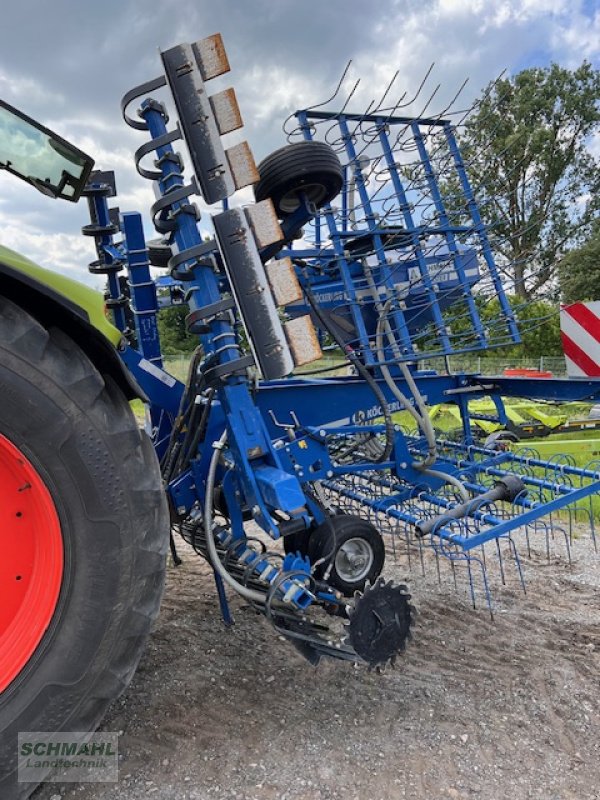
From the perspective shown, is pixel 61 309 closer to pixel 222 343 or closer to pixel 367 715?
pixel 222 343

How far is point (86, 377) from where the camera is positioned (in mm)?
1634

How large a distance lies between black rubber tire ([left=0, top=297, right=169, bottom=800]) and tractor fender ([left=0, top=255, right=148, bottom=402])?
0.08 metres

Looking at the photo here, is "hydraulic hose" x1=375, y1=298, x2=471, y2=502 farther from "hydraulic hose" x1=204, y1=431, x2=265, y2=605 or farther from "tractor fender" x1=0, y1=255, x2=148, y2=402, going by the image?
"tractor fender" x1=0, y1=255, x2=148, y2=402

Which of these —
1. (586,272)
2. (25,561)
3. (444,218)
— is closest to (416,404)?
Result: (444,218)

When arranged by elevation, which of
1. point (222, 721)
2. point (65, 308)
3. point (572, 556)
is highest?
point (65, 308)

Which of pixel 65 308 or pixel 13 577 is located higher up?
pixel 65 308

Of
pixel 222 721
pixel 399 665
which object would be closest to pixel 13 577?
pixel 222 721

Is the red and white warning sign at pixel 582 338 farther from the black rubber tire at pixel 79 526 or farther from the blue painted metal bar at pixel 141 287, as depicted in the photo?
the black rubber tire at pixel 79 526

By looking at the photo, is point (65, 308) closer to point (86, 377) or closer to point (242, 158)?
point (86, 377)

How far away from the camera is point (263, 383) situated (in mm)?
3131

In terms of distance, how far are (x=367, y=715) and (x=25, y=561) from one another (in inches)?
55.3

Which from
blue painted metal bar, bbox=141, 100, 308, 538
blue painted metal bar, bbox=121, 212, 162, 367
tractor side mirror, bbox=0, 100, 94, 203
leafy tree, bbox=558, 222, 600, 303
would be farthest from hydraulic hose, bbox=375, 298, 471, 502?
leafy tree, bbox=558, 222, 600, 303

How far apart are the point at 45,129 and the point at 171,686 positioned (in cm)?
220

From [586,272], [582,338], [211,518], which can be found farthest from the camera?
[586,272]
